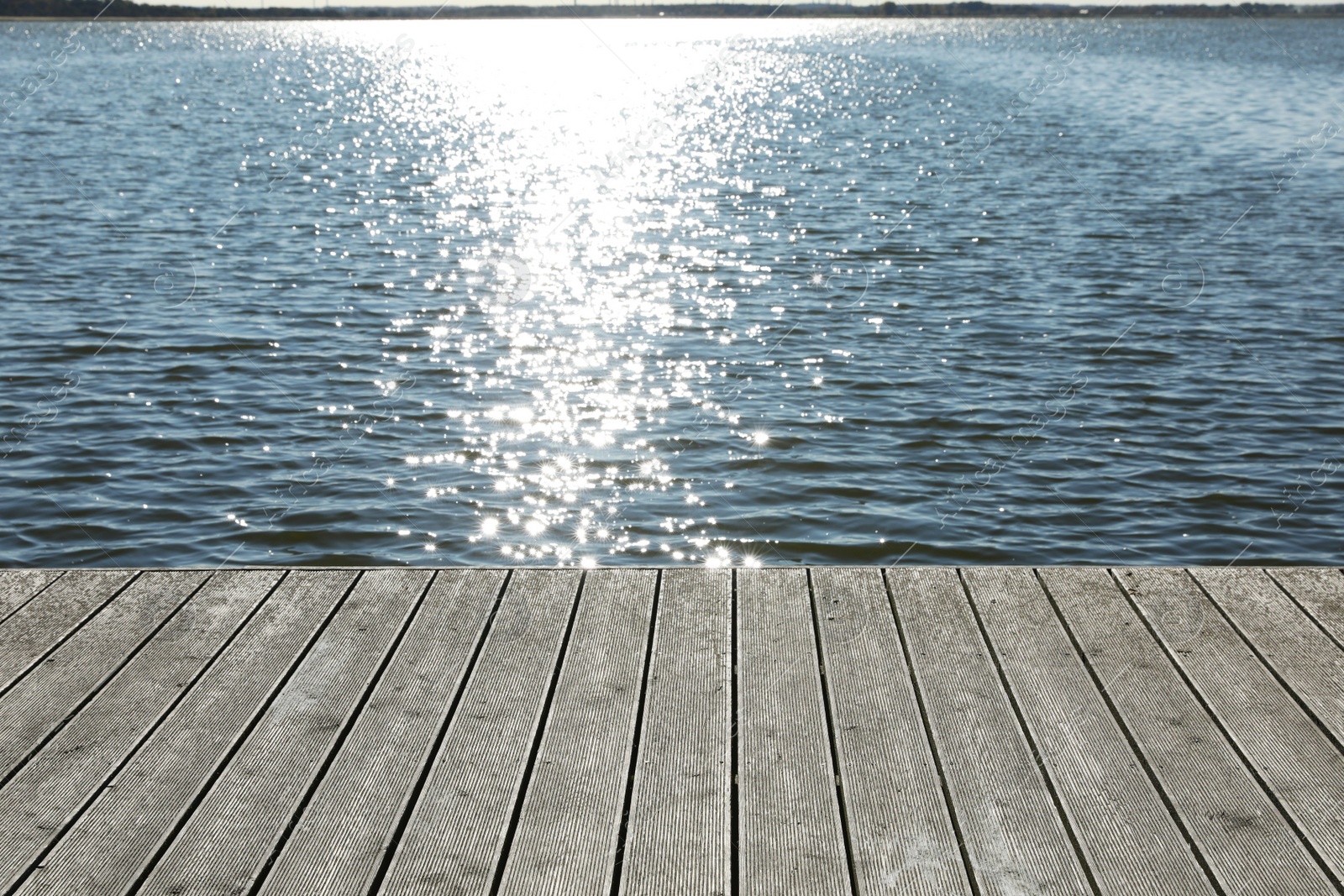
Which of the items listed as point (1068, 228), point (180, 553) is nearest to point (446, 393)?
point (180, 553)

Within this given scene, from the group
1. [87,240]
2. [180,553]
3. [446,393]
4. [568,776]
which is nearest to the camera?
[568,776]

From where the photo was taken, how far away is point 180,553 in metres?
5.30

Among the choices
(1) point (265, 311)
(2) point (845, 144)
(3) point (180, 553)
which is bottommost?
(2) point (845, 144)

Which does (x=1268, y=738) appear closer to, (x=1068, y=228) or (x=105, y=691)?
(x=105, y=691)

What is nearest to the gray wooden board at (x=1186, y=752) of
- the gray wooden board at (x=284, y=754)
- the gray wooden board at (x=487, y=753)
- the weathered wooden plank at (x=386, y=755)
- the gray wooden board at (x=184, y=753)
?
the gray wooden board at (x=487, y=753)

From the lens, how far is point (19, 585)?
3.43 m

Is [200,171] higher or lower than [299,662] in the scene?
lower

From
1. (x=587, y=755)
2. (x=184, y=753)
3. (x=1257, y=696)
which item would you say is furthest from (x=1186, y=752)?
(x=184, y=753)

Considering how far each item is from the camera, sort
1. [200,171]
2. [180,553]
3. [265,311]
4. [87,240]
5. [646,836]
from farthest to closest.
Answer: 1. [200,171]
2. [87,240]
3. [265,311]
4. [180,553]
5. [646,836]

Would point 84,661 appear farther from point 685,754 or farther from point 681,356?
point 681,356

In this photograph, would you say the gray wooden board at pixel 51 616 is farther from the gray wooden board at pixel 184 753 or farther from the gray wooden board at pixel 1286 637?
the gray wooden board at pixel 1286 637

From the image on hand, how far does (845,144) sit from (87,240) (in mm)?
14297

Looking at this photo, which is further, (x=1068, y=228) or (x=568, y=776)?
(x=1068, y=228)

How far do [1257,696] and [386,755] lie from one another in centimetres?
205
